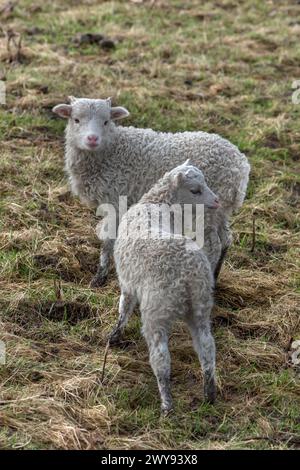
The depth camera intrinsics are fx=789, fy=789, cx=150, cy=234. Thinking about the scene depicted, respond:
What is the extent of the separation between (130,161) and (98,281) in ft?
3.42

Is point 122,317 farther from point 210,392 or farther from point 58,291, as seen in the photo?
point 210,392

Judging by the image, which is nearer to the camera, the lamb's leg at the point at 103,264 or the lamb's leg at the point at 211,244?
the lamb's leg at the point at 211,244

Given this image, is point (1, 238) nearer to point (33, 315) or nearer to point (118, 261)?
point (33, 315)

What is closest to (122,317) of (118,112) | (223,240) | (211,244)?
(211,244)

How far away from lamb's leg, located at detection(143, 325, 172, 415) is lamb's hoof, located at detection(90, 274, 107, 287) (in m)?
1.59

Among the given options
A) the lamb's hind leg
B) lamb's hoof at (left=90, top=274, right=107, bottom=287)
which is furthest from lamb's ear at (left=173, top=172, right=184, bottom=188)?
lamb's hoof at (left=90, top=274, right=107, bottom=287)

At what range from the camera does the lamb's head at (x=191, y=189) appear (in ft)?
17.8

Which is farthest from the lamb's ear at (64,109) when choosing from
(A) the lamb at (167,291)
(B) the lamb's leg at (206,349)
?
(B) the lamb's leg at (206,349)

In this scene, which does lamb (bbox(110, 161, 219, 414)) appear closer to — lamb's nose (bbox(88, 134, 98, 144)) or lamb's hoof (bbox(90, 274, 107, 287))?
lamb's hoof (bbox(90, 274, 107, 287))

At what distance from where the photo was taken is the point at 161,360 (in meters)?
4.52

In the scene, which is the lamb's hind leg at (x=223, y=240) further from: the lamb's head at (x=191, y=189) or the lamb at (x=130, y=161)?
the lamb's head at (x=191, y=189)

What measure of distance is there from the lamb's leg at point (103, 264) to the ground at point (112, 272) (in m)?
0.12

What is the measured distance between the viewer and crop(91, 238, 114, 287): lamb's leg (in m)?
6.16

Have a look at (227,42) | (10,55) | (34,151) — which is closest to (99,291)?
(34,151)
